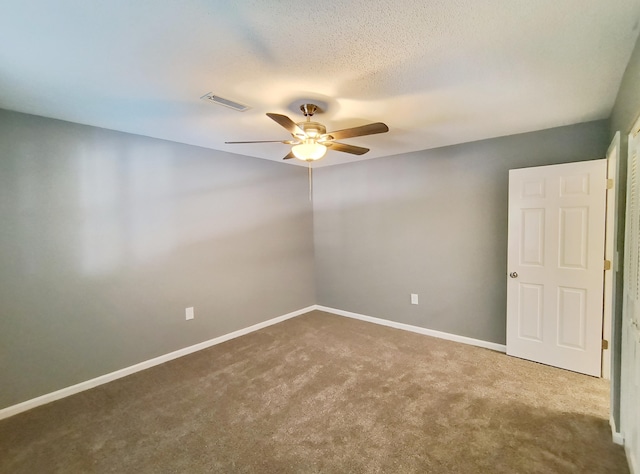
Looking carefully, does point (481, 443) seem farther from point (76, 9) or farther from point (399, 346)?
point (76, 9)

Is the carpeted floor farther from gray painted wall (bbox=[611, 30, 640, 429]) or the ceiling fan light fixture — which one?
the ceiling fan light fixture

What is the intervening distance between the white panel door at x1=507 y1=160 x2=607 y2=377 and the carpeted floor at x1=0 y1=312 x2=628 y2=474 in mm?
237

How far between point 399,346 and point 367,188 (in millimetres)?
2134

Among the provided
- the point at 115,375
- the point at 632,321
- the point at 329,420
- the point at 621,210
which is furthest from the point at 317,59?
the point at 115,375

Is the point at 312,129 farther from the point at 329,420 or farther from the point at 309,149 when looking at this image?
the point at 329,420

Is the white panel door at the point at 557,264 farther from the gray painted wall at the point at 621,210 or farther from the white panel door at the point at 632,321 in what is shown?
the white panel door at the point at 632,321

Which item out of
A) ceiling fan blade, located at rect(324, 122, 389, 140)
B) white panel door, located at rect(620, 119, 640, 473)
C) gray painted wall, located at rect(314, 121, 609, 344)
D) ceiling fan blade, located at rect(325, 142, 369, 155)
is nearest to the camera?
white panel door, located at rect(620, 119, 640, 473)

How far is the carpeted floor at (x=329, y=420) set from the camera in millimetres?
1739

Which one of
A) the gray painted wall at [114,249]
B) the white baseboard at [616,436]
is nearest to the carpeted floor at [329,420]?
A: the white baseboard at [616,436]

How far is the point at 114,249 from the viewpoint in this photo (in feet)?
9.08

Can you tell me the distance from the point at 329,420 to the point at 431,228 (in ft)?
8.19

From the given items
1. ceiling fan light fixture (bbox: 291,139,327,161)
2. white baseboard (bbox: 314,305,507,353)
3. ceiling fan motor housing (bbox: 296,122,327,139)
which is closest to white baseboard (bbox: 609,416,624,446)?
white baseboard (bbox: 314,305,507,353)

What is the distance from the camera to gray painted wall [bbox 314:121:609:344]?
124 inches

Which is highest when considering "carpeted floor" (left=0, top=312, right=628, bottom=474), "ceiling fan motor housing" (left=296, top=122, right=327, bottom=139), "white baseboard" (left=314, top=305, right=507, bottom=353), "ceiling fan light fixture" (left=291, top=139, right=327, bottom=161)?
"ceiling fan motor housing" (left=296, top=122, right=327, bottom=139)
